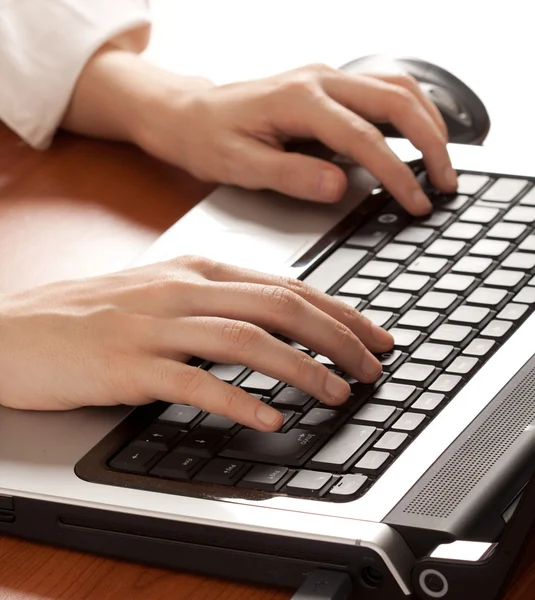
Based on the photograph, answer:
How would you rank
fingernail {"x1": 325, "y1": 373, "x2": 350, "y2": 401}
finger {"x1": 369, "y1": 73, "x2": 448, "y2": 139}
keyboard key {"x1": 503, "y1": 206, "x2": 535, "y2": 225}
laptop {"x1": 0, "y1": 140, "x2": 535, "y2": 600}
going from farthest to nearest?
finger {"x1": 369, "y1": 73, "x2": 448, "y2": 139}
keyboard key {"x1": 503, "y1": 206, "x2": 535, "y2": 225}
fingernail {"x1": 325, "y1": 373, "x2": 350, "y2": 401}
laptop {"x1": 0, "y1": 140, "x2": 535, "y2": 600}

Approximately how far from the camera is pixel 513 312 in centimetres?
76

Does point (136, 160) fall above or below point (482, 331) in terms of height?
below

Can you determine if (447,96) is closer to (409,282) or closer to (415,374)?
(409,282)

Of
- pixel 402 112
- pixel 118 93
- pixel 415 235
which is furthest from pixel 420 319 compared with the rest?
pixel 118 93

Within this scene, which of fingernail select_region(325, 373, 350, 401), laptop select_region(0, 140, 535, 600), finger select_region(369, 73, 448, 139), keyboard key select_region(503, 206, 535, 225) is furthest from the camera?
finger select_region(369, 73, 448, 139)

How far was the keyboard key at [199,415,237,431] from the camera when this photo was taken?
68cm

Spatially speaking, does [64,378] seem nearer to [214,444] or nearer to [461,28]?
[214,444]

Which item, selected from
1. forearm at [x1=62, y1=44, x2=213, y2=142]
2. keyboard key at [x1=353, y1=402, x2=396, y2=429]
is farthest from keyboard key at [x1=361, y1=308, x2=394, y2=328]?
forearm at [x1=62, y1=44, x2=213, y2=142]

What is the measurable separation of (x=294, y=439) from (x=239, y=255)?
0.26 metres

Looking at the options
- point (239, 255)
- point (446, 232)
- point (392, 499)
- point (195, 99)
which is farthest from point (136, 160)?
point (392, 499)

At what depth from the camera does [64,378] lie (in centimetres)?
71

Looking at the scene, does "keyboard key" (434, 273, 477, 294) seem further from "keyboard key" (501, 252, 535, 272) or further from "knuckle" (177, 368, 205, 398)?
"knuckle" (177, 368, 205, 398)

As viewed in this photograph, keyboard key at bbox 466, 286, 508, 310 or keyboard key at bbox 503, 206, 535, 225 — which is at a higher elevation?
keyboard key at bbox 503, 206, 535, 225

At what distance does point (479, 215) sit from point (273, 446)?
33cm
